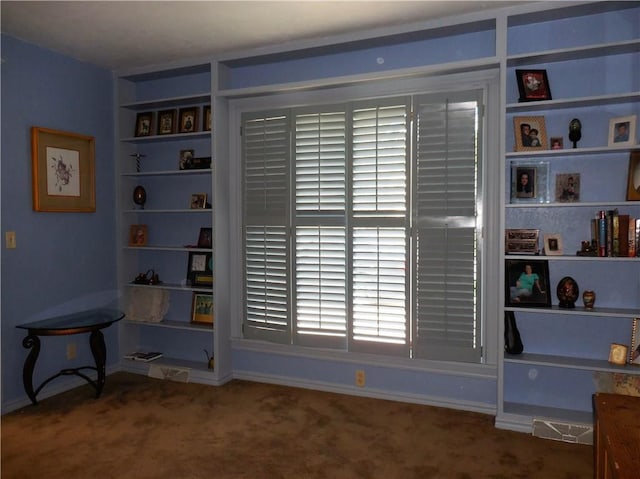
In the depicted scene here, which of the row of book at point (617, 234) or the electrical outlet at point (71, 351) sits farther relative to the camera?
the electrical outlet at point (71, 351)

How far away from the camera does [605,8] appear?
2.74m

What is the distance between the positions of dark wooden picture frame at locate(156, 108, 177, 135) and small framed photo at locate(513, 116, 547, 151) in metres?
2.61

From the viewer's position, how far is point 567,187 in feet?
9.56

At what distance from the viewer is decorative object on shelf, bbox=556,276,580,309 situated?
9.32 ft

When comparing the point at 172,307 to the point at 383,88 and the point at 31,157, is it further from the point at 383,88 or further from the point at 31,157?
the point at 383,88

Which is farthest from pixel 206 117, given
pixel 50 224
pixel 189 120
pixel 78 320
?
pixel 78 320

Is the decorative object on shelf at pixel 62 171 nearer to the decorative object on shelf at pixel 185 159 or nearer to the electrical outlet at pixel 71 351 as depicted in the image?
the decorative object on shelf at pixel 185 159

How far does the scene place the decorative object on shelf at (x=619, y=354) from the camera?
274 cm

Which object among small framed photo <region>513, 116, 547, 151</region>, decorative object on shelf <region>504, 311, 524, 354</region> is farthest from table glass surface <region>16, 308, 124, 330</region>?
small framed photo <region>513, 116, 547, 151</region>

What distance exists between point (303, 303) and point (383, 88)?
1633 mm

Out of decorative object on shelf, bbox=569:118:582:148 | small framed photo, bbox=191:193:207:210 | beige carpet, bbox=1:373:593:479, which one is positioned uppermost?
decorative object on shelf, bbox=569:118:582:148

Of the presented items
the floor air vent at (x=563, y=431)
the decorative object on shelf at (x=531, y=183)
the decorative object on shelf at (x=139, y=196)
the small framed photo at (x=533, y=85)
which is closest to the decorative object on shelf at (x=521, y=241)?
the decorative object on shelf at (x=531, y=183)

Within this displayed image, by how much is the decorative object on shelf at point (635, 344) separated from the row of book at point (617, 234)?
0.41 m

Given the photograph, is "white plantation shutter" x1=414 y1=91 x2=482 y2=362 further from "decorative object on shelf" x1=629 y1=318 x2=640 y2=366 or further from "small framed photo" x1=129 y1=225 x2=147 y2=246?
"small framed photo" x1=129 y1=225 x2=147 y2=246
